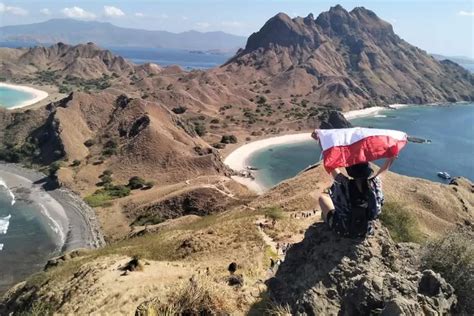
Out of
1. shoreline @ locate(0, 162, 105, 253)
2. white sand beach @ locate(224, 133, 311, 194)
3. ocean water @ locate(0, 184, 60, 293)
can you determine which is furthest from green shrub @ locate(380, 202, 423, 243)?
white sand beach @ locate(224, 133, 311, 194)

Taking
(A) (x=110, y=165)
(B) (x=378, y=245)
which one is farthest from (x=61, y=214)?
(B) (x=378, y=245)

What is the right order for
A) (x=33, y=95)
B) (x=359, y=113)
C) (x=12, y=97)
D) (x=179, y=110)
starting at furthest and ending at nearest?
(x=359, y=113)
(x=33, y=95)
(x=12, y=97)
(x=179, y=110)

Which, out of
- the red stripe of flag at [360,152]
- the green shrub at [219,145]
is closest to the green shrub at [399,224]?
the red stripe of flag at [360,152]

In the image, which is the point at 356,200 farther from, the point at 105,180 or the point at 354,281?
the point at 105,180

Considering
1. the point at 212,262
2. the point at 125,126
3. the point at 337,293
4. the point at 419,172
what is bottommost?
the point at 419,172

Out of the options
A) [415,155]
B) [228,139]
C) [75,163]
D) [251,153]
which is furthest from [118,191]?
[415,155]

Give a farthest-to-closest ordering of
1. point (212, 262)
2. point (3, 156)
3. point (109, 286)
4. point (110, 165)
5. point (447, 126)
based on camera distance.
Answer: point (447, 126)
point (3, 156)
point (110, 165)
point (212, 262)
point (109, 286)

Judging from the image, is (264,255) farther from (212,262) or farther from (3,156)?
(3,156)
